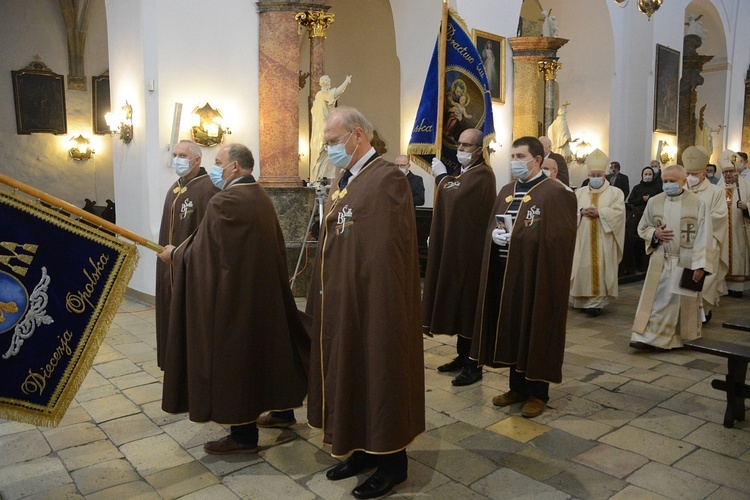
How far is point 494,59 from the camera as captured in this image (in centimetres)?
1100

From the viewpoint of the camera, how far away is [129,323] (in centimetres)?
696

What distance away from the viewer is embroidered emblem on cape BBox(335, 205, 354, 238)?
301cm

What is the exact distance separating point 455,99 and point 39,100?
469 inches

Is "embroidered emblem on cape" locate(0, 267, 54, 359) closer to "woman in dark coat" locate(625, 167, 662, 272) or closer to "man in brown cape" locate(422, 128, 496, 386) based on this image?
"man in brown cape" locate(422, 128, 496, 386)

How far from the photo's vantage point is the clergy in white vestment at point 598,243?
7551 mm

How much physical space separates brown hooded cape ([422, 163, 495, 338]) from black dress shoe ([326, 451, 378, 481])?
1.80m

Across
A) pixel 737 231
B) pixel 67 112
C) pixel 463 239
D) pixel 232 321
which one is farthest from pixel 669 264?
pixel 67 112

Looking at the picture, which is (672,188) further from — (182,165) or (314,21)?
(314,21)

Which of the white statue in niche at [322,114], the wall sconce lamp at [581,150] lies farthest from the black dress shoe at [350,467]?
the wall sconce lamp at [581,150]

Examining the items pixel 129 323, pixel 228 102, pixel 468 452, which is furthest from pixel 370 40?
pixel 468 452

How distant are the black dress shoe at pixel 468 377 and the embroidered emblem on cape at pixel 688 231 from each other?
2.29 m

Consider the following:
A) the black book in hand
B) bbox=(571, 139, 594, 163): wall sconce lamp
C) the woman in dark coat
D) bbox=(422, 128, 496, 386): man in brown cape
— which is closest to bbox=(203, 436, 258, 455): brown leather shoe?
bbox=(422, 128, 496, 386): man in brown cape

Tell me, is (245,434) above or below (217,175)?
below

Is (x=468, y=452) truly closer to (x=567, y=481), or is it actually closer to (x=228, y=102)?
(x=567, y=481)
